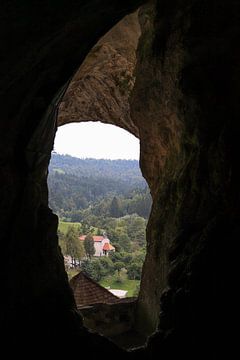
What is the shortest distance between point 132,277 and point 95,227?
53.9 feet

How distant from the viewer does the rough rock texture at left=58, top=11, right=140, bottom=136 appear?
11266mm

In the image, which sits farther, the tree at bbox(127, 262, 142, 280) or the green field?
the tree at bbox(127, 262, 142, 280)

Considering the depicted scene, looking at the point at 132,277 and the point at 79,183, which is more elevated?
the point at 79,183

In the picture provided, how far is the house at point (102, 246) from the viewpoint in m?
36.9

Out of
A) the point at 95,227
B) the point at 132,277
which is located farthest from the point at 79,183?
the point at 132,277

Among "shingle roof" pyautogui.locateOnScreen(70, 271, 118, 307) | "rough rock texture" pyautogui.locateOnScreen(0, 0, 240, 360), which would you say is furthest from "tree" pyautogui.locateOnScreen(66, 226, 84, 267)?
"rough rock texture" pyautogui.locateOnScreen(0, 0, 240, 360)

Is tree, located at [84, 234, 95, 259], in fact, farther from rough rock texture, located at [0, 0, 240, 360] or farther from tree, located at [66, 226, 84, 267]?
rough rock texture, located at [0, 0, 240, 360]

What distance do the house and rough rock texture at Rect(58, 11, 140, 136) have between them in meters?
23.4

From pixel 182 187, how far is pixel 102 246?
3242cm

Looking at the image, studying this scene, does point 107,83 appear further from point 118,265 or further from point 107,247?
point 107,247

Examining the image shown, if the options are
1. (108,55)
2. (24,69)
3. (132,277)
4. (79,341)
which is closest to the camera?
(24,69)

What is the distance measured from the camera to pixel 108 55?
472 inches

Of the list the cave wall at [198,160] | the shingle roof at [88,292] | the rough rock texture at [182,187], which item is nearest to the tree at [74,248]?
the shingle roof at [88,292]

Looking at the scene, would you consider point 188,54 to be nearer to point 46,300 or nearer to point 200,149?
point 200,149
